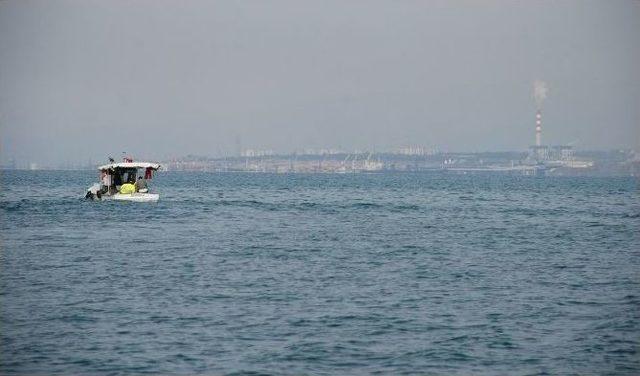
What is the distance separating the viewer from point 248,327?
960 inches

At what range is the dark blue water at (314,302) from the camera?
21312mm

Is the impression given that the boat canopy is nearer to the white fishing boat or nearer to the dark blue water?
the white fishing boat

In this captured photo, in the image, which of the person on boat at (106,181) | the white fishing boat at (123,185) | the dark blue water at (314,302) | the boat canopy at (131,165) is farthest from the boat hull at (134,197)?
the dark blue water at (314,302)

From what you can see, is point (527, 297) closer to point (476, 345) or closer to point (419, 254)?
point (476, 345)

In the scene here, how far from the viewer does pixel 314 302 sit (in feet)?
93.3

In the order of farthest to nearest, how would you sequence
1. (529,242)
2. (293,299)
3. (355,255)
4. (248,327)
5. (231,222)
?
1. (231,222)
2. (529,242)
3. (355,255)
4. (293,299)
5. (248,327)

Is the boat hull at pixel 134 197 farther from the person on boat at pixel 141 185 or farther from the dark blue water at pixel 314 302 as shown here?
the dark blue water at pixel 314 302

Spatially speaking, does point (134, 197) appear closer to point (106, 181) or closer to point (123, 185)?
point (123, 185)

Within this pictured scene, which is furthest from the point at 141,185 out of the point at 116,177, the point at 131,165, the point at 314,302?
the point at 314,302

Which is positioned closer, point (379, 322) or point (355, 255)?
point (379, 322)

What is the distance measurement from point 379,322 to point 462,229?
124 ft

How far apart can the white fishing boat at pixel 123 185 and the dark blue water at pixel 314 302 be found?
26.1m

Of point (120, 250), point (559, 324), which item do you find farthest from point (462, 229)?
point (559, 324)

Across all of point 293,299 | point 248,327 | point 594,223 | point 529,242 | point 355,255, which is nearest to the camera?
point 248,327
